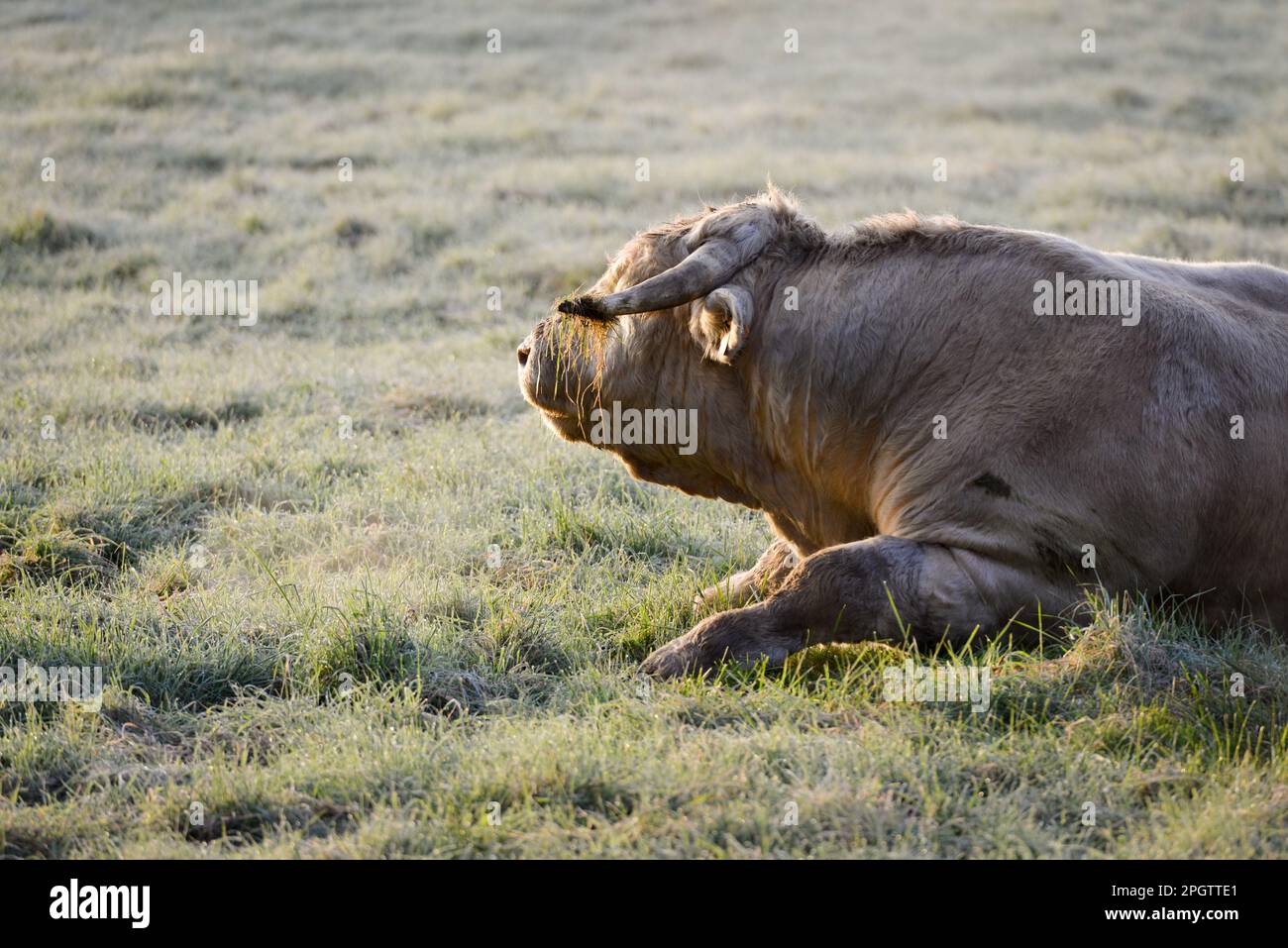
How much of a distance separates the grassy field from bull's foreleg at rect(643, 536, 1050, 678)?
0.57 ft

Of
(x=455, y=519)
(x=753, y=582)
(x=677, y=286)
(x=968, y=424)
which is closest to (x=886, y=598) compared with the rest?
(x=968, y=424)

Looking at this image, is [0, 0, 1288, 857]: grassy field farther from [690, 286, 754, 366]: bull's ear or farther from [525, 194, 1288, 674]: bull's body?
[690, 286, 754, 366]: bull's ear

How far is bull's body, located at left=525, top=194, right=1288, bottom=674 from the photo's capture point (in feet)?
16.0

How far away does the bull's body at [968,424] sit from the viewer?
489 centimetres

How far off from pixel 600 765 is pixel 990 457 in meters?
1.82

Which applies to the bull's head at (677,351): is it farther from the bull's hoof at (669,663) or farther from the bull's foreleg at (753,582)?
the bull's hoof at (669,663)

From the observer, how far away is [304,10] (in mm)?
23766

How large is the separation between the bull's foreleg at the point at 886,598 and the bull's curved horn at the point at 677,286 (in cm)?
112

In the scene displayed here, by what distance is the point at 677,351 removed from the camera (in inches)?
224

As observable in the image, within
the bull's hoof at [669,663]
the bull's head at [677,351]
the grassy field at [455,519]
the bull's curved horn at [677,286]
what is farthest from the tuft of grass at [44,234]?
the bull's hoof at [669,663]
